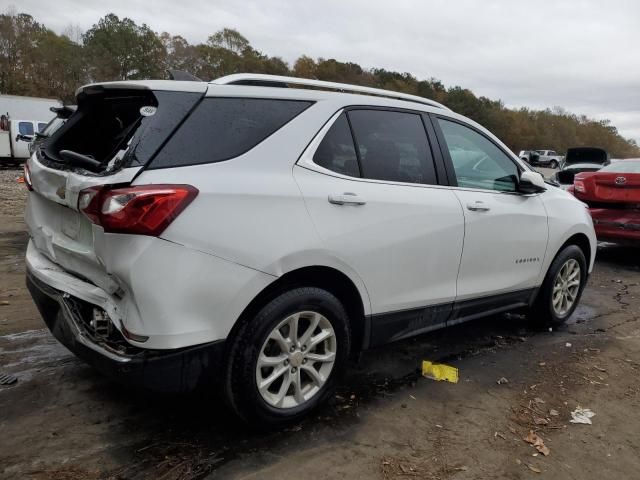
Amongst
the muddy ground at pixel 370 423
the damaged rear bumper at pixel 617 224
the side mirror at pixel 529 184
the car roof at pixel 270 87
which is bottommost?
the muddy ground at pixel 370 423

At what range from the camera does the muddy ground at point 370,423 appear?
2391 mm

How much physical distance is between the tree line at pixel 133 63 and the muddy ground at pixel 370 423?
3239 cm

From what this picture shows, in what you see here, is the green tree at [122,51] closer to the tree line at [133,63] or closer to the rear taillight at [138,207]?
the tree line at [133,63]

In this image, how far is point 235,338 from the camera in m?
2.36

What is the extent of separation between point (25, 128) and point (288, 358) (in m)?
20.8

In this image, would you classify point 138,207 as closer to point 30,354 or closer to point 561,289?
point 30,354

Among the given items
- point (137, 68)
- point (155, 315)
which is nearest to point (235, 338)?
point (155, 315)

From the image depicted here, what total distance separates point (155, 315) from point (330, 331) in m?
0.96

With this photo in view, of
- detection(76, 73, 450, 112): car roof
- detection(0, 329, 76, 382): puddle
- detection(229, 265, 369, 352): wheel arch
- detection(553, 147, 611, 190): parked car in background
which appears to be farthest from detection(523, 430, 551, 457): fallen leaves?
detection(553, 147, 611, 190): parked car in background

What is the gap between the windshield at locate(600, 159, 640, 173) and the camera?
7.18 m

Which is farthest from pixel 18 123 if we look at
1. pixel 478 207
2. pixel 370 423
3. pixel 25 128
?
Answer: pixel 370 423

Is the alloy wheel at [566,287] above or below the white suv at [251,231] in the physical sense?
below

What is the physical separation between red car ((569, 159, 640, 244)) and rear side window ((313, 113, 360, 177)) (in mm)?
5454

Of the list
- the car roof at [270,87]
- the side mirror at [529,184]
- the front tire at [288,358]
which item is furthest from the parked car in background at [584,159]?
the front tire at [288,358]
